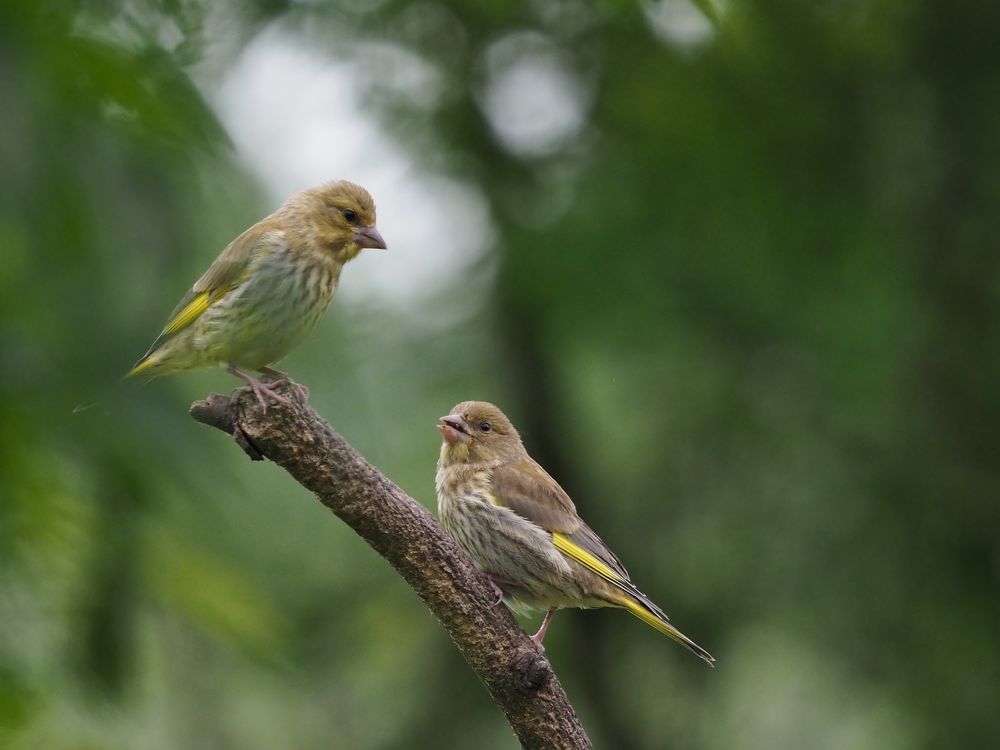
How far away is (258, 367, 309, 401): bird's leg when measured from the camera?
4695 mm

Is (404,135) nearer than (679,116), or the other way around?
(679,116)

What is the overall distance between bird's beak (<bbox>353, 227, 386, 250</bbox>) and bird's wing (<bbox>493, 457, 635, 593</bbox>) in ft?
4.85

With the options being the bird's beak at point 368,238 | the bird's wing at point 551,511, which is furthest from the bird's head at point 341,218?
the bird's wing at point 551,511

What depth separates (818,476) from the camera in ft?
30.6

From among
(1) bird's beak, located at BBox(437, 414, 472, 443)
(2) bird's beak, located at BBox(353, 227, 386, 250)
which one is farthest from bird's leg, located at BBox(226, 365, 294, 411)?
(1) bird's beak, located at BBox(437, 414, 472, 443)

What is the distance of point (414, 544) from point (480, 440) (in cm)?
208

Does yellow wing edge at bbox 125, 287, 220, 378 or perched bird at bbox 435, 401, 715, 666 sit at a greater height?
perched bird at bbox 435, 401, 715, 666

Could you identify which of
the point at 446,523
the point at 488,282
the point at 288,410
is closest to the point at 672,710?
the point at 488,282

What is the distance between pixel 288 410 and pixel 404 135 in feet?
17.2

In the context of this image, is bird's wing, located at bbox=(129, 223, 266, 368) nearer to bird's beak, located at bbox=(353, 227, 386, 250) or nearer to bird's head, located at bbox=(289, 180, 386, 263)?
bird's head, located at bbox=(289, 180, 386, 263)

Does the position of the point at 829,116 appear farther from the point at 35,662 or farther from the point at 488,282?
the point at 35,662

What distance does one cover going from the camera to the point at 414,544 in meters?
4.57

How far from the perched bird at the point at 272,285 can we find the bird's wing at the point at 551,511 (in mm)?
1431

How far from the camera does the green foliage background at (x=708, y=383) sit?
27.6 ft
